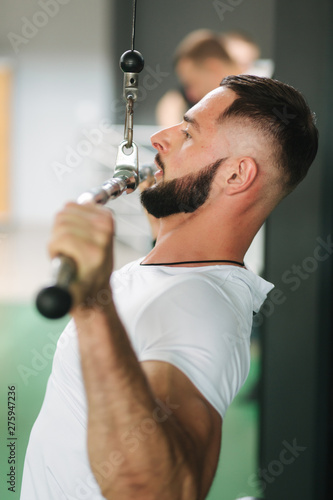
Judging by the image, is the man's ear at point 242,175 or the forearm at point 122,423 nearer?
the forearm at point 122,423

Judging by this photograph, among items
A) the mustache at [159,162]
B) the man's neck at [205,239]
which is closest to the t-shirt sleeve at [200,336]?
the man's neck at [205,239]

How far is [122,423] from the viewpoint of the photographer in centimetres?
64

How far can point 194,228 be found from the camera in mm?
1101

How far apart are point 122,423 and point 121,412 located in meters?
0.01

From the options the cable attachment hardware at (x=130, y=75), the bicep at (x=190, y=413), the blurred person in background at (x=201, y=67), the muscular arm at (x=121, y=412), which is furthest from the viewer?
the blurred person in background at (x=201, y=67)

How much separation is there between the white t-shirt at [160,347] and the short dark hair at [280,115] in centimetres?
24

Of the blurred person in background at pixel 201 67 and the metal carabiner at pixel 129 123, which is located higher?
the blurred person in background at pixel 201 67

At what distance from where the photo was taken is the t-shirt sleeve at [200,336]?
2.50ft

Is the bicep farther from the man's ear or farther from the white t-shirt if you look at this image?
the man's ear

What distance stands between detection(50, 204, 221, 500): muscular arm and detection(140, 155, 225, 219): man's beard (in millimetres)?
450

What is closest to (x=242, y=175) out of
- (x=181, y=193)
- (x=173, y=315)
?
(x=181, y=193)

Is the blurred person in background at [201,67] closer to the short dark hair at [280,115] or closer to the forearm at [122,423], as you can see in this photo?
the short dark hair at [280,115]

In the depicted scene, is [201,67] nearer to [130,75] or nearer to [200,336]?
[130,75]

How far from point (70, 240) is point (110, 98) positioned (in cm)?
604
